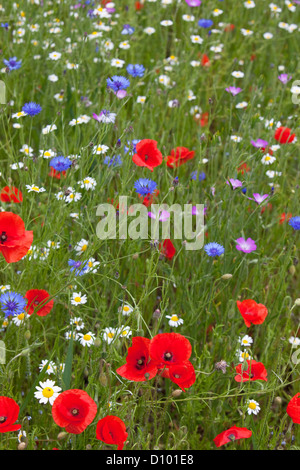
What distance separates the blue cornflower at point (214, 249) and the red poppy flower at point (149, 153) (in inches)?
11.8

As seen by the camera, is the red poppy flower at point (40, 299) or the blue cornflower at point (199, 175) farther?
the blue cornflower at point (199, 175)

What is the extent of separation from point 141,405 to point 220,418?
0.27 metres

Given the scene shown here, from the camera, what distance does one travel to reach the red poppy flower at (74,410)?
1.31 m

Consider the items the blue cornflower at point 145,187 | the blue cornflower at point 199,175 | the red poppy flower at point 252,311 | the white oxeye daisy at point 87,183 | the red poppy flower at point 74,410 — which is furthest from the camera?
the blue cornflower at point 199,175

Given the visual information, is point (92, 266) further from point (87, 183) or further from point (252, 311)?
point (252, 311)

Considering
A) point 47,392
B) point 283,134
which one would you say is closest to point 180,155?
point 283,134

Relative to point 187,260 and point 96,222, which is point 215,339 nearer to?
point 187,260

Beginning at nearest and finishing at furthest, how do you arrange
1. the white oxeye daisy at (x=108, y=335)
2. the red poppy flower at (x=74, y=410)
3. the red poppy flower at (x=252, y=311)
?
the red poppy flower at (x=74, y=410) < the white oxeye daisy at (x=108, y=335) < the red poppy flower at (x=252, y=311)

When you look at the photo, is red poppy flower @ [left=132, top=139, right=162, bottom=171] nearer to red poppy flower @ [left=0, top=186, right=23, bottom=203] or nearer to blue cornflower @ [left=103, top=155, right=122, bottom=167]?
blue cornflower @ [left=103, top=155, right=122, bottom=167]

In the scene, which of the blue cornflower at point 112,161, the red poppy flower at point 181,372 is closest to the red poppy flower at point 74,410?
the red poppy flower at point 181,372

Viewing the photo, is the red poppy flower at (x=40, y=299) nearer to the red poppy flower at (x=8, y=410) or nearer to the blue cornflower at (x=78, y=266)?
the blue cornflower at (x=78, y=266)

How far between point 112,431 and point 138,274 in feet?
2.20

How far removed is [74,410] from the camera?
133 cm

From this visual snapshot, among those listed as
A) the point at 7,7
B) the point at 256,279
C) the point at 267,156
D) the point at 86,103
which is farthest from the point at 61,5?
the point at 256,279
